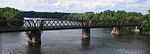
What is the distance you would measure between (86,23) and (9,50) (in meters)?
41.1

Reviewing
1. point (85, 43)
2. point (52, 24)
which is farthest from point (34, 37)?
point (52, 24)

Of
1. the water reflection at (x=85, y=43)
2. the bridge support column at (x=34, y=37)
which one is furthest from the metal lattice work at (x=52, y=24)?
the water reflection at (x=85, y=43)

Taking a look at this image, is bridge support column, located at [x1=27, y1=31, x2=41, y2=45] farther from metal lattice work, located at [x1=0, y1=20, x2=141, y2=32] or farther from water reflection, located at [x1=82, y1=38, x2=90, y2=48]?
water reflection, located at [x1=82, y1=38, x2=90, y2=48]

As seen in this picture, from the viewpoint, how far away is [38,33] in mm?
87250

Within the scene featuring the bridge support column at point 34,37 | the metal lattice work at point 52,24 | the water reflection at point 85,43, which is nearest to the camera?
the metal lattice work at point 52,24

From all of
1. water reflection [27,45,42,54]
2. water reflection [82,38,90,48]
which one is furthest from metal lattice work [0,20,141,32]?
water reflection [27,45,42,54]

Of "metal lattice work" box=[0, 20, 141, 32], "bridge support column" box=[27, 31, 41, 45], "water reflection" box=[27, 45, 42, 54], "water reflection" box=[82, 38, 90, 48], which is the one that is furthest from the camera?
"water reflection" box=[82, 38, 90, 48]

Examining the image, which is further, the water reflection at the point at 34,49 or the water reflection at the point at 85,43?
the water reflection at the point at 85,43

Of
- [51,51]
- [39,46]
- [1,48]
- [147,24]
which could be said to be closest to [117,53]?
[51,51]

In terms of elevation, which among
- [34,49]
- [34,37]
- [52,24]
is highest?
[52,24]

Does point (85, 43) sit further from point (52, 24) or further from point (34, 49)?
point (52, 24)

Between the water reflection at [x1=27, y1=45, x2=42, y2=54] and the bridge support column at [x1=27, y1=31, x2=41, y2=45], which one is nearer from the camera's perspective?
the water reflection at [x1=27, y1=45, x2=42, y2=54]

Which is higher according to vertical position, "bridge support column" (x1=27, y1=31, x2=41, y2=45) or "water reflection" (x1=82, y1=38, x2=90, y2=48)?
"bridge support column" (x1=27, y1=31, x2=41, y2=45)

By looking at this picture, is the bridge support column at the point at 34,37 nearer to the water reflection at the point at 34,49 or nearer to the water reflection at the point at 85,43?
the water reflection at the point at 34,49
